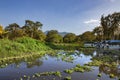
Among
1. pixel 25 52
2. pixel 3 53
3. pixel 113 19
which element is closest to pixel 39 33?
pixel 113 19

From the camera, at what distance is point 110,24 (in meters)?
87.9

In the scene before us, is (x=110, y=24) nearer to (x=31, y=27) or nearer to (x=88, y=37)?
(x=88, y=37)

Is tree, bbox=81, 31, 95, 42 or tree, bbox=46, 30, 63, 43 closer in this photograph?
tree, bbox=46, 30, 63, 43

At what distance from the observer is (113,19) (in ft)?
285

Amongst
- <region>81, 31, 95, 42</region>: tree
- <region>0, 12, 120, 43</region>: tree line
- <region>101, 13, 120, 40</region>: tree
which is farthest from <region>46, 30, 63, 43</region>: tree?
<region>101, 13, 120, 40</region>: tree

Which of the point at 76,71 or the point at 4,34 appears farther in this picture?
the point at 4,34

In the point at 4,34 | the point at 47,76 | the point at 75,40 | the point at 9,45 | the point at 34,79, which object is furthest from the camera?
the point at 75,40

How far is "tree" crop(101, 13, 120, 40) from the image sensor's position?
86.1 meters

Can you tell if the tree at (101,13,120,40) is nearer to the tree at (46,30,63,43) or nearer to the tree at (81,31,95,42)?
the tree at (81,31,95,42)

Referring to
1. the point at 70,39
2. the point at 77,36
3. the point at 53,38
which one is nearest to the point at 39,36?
the point at 53,38

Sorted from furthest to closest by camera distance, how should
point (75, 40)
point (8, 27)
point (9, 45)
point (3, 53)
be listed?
point (75, 40), point (8, 27), point (9, 45), point (3, 53)

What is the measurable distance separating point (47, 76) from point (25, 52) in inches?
751

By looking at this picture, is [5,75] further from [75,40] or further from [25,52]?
[75,40]

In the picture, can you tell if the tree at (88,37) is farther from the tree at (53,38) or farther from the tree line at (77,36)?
the tree at (53,38)
